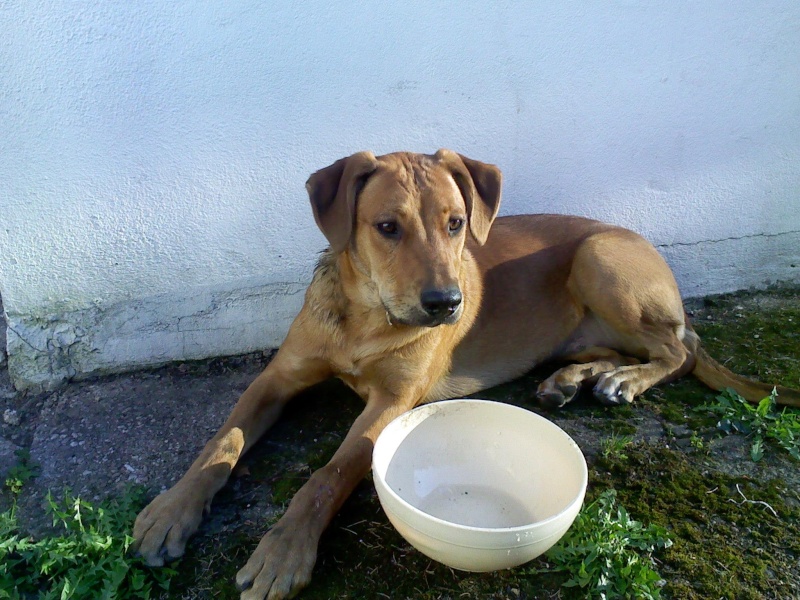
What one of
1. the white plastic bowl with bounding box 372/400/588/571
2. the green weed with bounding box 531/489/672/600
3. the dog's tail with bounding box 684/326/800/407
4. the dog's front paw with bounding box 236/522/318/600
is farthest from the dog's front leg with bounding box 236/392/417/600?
the dog's tail with bounding box 684/326/800/407

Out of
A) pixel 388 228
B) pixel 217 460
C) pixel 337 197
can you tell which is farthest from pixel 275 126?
pixel 217 460

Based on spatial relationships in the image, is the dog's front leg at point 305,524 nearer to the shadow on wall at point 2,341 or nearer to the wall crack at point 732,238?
the shadow on wall at point 2,341

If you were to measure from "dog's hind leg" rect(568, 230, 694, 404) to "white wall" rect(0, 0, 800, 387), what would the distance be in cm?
61

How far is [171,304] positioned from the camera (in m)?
3.83

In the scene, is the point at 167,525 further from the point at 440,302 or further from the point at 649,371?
the point at 649,371

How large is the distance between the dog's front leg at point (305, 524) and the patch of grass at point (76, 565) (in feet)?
1.20

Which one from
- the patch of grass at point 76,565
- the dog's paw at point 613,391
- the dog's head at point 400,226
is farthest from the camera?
the dog's paw at point 613,391

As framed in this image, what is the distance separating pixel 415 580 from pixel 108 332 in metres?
2.31

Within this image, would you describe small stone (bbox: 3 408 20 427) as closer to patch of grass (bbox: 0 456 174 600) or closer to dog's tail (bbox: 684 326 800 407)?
patch of grass (bbox: 0 456 174 600)

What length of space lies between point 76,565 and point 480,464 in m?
1.63

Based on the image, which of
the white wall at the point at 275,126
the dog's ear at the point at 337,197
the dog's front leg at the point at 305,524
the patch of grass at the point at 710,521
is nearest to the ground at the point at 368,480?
the patch of grass at the point at 710,521

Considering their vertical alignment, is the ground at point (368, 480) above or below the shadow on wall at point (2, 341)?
below

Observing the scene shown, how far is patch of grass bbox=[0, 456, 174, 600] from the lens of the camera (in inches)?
91.8

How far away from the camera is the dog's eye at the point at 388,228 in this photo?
2939 mm
